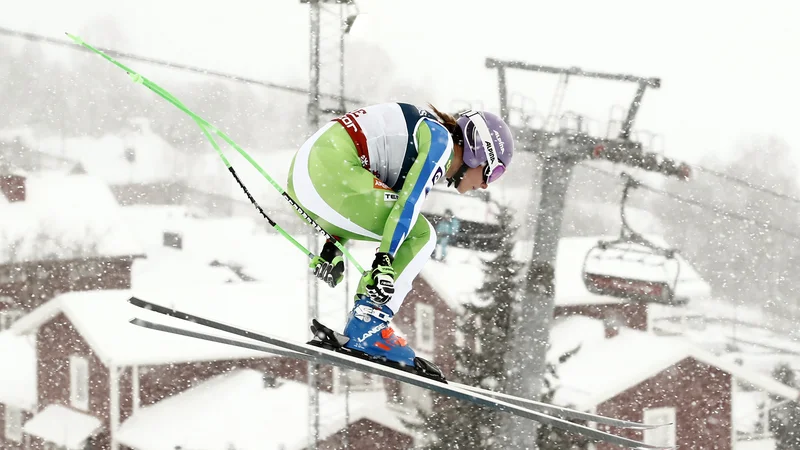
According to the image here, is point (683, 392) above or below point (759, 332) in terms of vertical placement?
above

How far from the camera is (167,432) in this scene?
15.5m

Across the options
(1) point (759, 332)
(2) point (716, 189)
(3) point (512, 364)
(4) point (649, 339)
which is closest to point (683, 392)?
(4) point (649, 339)

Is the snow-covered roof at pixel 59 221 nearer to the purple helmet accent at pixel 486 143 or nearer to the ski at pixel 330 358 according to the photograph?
the ski at pixel 330 358

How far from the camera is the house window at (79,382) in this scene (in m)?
16.7

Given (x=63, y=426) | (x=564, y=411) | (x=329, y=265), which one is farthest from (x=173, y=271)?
(x=329, y=265)

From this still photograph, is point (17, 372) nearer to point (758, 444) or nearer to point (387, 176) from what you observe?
point (758, 444)

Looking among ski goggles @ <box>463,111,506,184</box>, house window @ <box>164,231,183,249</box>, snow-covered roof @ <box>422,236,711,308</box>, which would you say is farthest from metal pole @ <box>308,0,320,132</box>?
house window @ <box>164,231,183,249</box>

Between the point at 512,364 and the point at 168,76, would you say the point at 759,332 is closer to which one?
the point at 512,364

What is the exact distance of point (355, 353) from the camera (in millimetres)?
3688

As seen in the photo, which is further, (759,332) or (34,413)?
(759,332)

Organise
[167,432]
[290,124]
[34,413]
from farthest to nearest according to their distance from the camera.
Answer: [290,124]
[34,413]
[167,432]

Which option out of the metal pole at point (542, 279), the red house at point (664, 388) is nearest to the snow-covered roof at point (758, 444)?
the red house at point (664, 388)

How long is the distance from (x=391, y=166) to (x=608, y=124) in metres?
8.75

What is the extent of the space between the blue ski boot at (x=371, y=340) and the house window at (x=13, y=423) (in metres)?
19.3
